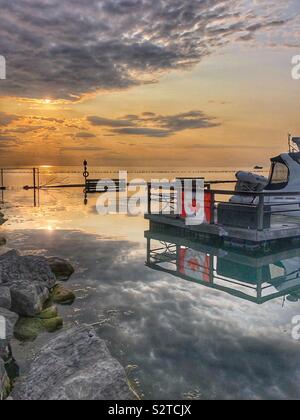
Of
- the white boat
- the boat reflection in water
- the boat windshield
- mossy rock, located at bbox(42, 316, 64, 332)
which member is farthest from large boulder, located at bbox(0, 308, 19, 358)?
the boat windshield

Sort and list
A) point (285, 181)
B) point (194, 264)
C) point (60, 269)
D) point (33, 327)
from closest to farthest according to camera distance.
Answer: point (33, 327) → point (60, 269) → point (194, 264) → point (285, 181)

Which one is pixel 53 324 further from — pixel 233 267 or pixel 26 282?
pixel 233 267

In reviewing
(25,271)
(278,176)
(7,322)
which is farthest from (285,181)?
(7,322)

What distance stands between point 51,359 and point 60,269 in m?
6.46

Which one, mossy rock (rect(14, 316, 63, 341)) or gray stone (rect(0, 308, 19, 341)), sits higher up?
gray stone (rect(0, 308, 19, 341))

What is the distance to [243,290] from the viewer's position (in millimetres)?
10992

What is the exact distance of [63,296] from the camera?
390 inches

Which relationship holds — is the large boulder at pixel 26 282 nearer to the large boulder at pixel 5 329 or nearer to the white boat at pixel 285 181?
the large boulder at pixel 5 329

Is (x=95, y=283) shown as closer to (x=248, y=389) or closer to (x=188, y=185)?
A: (x=248, y=389)

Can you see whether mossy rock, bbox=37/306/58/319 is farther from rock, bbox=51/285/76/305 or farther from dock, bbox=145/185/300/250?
dock, bbox=145/185/300/250

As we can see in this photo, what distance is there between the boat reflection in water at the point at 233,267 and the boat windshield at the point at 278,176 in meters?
4.12

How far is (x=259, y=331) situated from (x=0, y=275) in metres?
6.88

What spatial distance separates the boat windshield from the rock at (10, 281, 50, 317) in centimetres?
1458

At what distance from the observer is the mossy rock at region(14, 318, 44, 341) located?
7664mm
